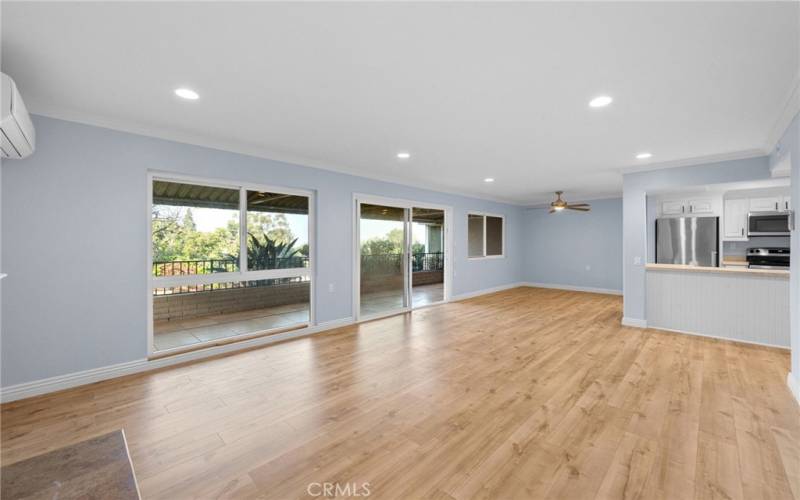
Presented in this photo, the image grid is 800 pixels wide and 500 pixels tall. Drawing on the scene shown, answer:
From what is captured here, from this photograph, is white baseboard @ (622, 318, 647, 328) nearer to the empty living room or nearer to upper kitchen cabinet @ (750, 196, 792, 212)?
the empty living room

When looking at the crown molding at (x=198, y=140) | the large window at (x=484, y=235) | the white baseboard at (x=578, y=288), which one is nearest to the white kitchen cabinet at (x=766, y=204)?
the white baseboard at (x=578, y=288)

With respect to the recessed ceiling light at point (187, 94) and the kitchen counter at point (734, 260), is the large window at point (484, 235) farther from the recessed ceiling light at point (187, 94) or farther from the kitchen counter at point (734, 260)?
the recessed ceiling light at point (187, 94)

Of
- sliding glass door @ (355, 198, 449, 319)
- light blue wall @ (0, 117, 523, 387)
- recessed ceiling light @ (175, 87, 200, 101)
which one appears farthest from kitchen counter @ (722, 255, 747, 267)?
light blue wall @ (0, 117, 523, 387)

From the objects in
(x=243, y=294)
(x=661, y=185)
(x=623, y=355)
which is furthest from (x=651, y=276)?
(x=243, y=294)

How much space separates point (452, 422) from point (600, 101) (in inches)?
108

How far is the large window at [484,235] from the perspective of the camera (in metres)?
7.82

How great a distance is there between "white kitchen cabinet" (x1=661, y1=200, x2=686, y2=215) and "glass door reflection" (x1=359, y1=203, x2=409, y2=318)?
481cm

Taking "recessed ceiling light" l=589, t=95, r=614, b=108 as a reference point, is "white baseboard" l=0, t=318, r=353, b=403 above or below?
below

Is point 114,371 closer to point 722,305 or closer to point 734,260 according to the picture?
point 722,305

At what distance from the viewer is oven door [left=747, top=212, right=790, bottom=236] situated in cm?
529

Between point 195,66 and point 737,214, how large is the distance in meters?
8.04

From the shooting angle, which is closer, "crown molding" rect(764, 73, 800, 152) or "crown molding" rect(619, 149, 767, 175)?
"crown molding" rect(764, 73, 800, 152)

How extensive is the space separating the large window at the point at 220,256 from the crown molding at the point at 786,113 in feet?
15.8

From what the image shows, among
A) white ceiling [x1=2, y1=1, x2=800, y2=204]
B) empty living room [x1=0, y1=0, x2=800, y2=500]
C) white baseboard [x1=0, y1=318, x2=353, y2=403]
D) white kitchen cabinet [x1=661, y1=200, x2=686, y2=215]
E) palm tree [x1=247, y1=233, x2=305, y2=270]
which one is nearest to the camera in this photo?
white ceiling [x1=2, y1=1, x2=800, y2=204]
